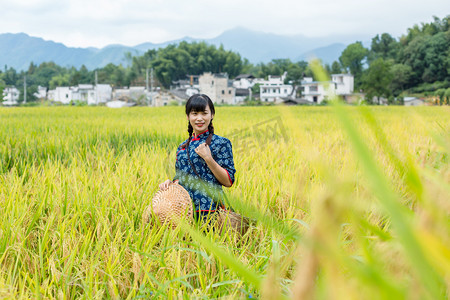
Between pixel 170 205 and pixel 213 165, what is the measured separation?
300 mm

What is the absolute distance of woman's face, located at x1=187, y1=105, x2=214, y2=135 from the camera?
79.7 inches

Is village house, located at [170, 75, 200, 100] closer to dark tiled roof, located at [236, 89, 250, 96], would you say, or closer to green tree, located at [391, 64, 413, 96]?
dark tiled roof, located at [236, 89, 250, 96]

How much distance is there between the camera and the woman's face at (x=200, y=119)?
2.02 metres

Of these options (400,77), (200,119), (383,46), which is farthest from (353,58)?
(200,119)

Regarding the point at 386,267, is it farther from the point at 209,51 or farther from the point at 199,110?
the point at 209,51

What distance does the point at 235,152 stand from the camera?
138 inches

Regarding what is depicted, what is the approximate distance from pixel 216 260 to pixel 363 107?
113cm

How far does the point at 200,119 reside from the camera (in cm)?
202

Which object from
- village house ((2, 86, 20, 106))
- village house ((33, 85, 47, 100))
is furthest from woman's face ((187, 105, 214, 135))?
village house ((33, 85, 47, 100))

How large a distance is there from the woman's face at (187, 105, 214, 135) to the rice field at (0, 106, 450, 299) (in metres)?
0.41

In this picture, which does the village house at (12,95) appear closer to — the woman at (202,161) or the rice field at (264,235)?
the rice field at (264,235)

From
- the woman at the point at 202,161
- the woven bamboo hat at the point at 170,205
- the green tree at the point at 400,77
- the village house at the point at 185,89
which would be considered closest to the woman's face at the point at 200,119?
the woman at the point at 202,161

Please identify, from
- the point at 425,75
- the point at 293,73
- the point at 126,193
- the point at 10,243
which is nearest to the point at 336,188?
the point at 10,243

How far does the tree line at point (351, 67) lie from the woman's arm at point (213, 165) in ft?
121
